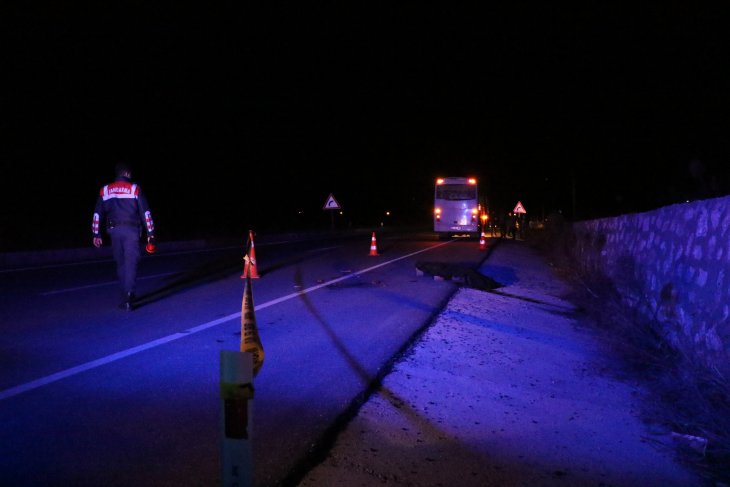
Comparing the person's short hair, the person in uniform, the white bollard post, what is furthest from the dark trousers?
the white bollard post

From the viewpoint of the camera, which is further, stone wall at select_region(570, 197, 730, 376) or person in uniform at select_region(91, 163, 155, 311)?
person in uniform at select_region(91, 163, 155, 311)

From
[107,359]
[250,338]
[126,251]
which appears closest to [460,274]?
[126,251]

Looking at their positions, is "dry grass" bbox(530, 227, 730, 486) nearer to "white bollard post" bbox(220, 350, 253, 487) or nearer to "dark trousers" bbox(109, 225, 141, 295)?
"white bollard post" bbox(220, 350, 253, 487)

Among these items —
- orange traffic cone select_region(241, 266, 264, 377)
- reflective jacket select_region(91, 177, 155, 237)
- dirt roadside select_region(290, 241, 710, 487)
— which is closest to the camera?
orange traffic cone select_region(241, 266, 264, 377)

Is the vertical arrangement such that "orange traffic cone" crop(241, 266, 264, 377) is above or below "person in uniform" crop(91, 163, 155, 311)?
below

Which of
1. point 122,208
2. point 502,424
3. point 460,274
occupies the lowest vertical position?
point 502,424

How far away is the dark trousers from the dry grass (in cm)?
682

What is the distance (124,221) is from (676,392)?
758cm

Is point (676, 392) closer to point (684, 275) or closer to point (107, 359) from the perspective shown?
point (684, 275)

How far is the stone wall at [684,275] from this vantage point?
5680 mm

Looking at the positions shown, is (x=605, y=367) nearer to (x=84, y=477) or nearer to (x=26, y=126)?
(x=84, y=477)

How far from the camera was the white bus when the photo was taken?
126 feet

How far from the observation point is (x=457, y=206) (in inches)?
1519

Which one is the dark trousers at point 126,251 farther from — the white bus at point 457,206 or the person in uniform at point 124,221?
the white bus at point 457,206
